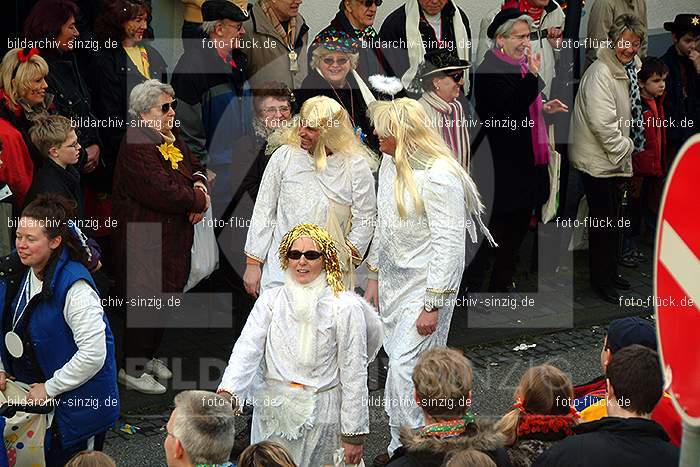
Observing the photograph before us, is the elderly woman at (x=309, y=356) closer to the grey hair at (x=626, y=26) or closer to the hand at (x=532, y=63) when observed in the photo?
the hand at (x=532, y=63)

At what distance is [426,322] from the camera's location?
768 centimetres

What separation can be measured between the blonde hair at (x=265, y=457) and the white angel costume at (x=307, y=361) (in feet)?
4.51

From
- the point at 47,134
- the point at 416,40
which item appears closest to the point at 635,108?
the point at 416,40

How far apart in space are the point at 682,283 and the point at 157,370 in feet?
19.2

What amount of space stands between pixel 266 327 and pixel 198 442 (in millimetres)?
1400

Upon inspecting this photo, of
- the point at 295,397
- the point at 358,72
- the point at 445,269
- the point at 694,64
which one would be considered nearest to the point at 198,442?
the point at 295,397

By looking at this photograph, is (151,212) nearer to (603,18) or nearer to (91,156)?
(91,156)

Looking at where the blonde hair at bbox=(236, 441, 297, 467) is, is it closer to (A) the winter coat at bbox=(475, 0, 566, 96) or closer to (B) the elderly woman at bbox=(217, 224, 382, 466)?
(B) the elderly woman at bbox=(217, 224, 382, 466)

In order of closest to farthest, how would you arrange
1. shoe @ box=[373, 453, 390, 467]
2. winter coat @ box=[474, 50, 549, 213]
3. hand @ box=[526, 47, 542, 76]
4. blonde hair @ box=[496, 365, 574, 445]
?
1. blonde hair @ box=[496, 365, 574, 445]
2. shoe @ box=[373, 453, 390, 467]
3. winter coat @ box=[474, 50, 549, 213]
4. hand @ box=[526, 47, 542, 76]

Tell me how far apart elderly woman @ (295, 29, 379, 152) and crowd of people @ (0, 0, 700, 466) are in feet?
0.07

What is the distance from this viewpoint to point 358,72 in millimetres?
10266

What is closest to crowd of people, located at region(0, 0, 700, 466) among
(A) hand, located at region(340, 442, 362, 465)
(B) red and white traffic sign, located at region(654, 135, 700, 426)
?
(A) hand, located at region(340, 442, 362, 465)

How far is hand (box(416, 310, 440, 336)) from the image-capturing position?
7.68 m

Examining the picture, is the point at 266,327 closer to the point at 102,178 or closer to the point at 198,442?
the point at 198,442
